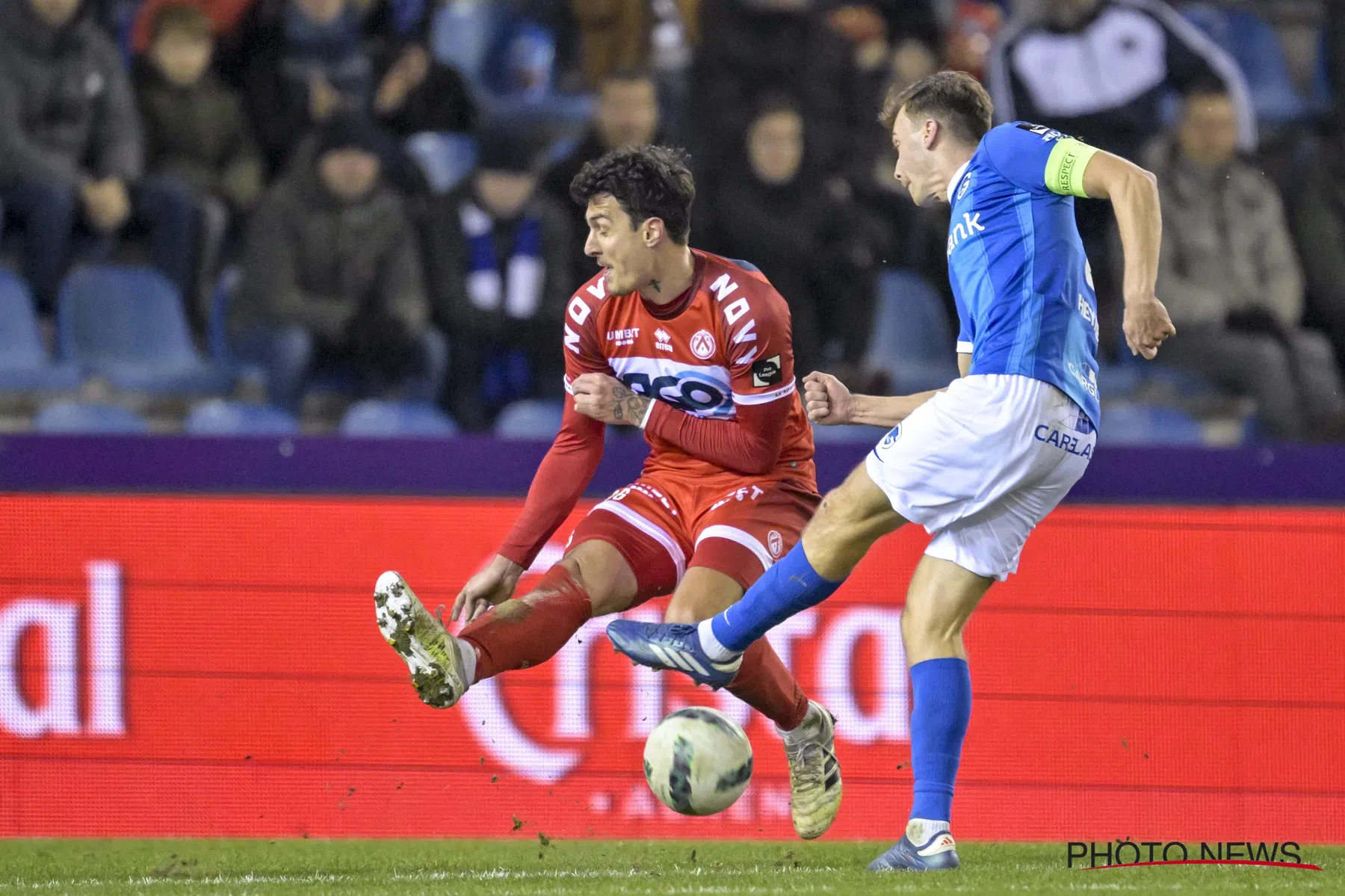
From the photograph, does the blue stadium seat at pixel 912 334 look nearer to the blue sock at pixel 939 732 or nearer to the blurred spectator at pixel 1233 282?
the blurred spectator at pixel 1233 282

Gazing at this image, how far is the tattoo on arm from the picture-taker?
4.65m

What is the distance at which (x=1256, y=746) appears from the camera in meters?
5.64

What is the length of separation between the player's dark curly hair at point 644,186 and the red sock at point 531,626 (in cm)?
104

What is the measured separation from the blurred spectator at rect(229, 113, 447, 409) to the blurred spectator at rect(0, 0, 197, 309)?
44 cm

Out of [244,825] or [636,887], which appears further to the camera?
[244,825]

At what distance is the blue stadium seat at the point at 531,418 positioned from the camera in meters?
7.48

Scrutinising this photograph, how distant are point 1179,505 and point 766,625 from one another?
296 centimetres

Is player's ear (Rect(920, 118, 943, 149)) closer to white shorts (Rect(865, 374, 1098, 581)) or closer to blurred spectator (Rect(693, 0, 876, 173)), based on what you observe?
white shorts (Rect(865, 374, 1098, 581))

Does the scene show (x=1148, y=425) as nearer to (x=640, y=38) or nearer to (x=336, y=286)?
(x=640, y=38)

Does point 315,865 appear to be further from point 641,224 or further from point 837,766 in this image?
point 641,224

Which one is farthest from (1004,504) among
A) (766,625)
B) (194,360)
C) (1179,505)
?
(194,360)

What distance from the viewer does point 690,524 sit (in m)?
4.82
